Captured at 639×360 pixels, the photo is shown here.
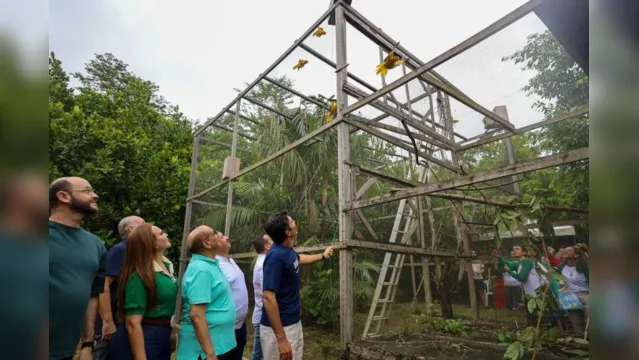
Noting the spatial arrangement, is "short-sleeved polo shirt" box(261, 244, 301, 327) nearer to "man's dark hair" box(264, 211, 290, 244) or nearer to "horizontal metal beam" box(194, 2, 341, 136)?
"man's dark hair" box(264, 211, 290, 244)

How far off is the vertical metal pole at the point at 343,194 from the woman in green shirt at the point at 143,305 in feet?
4.54

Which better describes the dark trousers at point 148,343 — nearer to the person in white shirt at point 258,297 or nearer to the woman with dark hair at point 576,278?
the person in white shirt at point 258,297

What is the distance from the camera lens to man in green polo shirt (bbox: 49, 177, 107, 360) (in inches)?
53.1

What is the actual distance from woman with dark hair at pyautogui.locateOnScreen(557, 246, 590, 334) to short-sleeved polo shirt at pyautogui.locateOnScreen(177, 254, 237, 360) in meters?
2.20

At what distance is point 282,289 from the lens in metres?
2.57

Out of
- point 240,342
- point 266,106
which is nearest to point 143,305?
point 240,342

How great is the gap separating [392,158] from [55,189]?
3.14 meters

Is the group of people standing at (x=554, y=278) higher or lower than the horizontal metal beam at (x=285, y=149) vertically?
lower

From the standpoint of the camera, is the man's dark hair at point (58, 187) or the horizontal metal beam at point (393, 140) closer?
the man's dark hair at point (58, 187)

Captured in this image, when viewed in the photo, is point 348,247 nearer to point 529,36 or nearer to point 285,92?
point 529,36

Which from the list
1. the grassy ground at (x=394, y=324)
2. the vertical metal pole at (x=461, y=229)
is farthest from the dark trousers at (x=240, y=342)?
the vertical metal pole at (x=461, y=229)

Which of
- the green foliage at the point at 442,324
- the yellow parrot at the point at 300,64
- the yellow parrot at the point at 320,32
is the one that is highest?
the yellow parrot at the point at 320,32

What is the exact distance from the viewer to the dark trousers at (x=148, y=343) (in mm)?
2090
